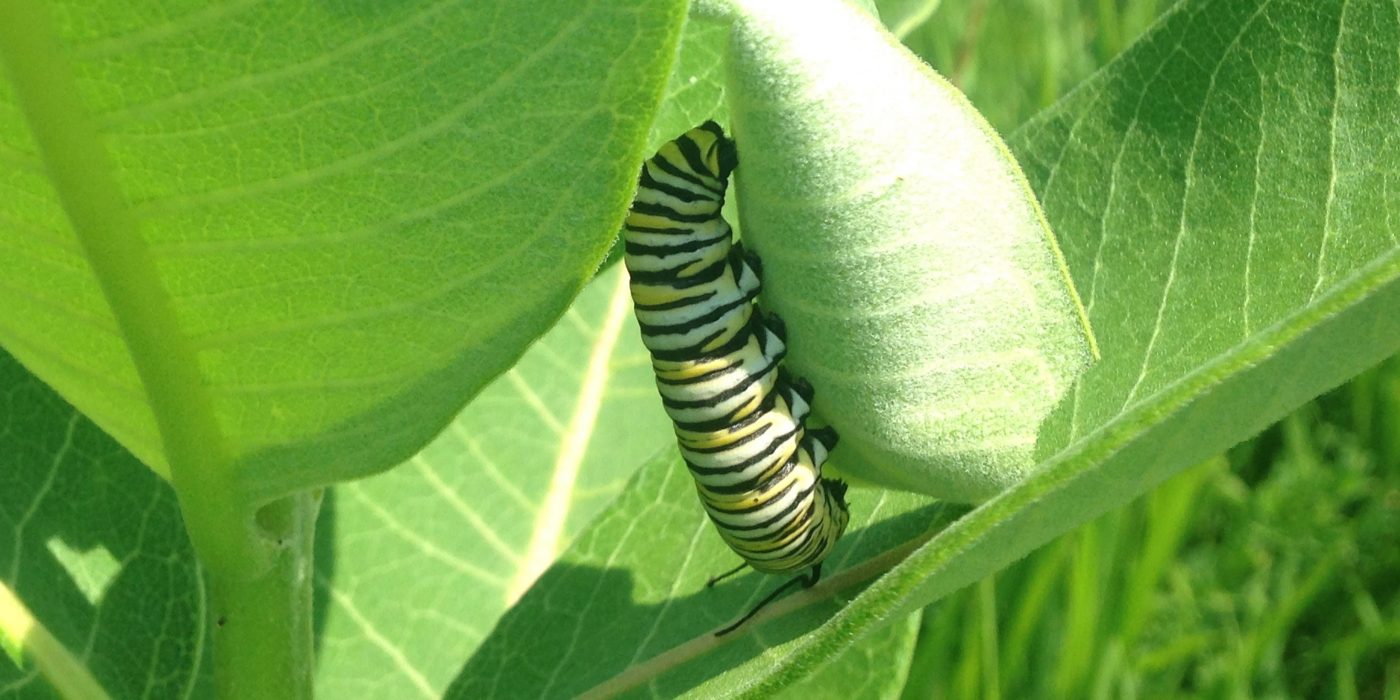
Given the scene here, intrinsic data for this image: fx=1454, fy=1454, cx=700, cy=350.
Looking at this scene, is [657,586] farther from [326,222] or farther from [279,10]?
[279,10]

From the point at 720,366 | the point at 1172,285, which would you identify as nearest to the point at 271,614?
the point at 720,366

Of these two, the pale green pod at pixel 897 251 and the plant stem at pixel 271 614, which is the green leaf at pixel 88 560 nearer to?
the plant stem at pixel 271 614

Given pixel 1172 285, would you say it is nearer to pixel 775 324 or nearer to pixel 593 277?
pixel 775 324

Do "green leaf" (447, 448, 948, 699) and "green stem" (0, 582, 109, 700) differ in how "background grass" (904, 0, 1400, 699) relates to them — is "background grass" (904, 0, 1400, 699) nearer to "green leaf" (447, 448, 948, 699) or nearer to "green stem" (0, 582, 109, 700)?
"green leaf" (447, 448, 948, 699)

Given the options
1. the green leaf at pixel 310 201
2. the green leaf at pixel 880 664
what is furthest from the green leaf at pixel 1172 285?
the green leaf at pixel 310 201

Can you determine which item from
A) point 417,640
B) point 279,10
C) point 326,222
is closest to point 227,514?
point 326,222
